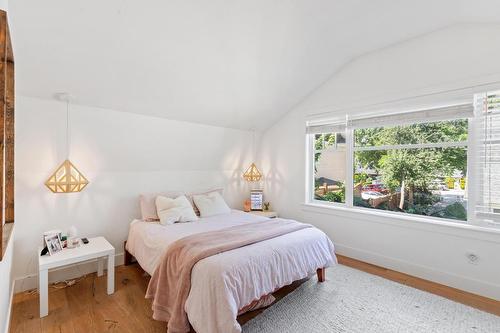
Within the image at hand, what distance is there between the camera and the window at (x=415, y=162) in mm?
2475

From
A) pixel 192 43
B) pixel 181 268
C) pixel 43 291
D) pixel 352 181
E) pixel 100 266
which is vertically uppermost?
pixel 192 43

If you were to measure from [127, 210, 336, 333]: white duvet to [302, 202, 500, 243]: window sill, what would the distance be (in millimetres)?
911

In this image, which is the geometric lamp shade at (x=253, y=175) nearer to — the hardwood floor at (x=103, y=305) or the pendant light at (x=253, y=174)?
the pendant light at (x=253, y=174)

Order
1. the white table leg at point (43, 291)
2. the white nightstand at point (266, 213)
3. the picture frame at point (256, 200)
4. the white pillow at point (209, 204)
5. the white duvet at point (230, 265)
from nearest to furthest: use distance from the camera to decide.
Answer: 1. the white duvet at point (230, 265)
2. the white table leg at point (43, 291)
3. the white pillow at point (209, 204)
4. the white nightstand at point (266, 213)
5. the picture frame at point (256, 200)

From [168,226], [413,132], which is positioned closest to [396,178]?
[413,132]

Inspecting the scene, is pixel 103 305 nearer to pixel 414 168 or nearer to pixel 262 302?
pixel 262 302

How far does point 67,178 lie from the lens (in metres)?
2.60

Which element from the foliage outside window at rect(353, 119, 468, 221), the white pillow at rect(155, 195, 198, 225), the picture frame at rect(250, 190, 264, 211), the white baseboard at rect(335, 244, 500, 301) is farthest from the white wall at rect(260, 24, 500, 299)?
the white pillow at rect(155, 195, 198, 225)

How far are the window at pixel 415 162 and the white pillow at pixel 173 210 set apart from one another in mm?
1982

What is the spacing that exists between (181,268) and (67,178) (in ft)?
5.58

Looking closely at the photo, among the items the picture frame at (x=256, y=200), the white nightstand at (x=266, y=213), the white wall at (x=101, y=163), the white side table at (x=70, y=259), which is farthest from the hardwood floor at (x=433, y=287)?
the white side table at (x=70, y=259)

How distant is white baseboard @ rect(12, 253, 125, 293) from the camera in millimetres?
2447

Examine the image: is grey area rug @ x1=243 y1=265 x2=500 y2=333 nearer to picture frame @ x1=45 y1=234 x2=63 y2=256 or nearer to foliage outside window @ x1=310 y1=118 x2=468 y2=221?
foliage outside window @ x1=310 y1=118 x2=468 y2=221

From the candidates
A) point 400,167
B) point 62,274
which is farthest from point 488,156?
point 62,274
